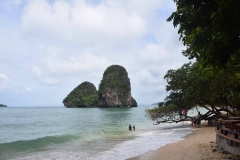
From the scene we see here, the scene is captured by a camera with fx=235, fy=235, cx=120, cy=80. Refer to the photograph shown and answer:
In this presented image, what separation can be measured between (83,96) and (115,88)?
3085 centimetres

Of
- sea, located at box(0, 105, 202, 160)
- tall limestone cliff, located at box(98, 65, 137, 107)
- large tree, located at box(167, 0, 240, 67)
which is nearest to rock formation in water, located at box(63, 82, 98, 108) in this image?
tall limestone cliff, located at box(98, 65, 137, 107)

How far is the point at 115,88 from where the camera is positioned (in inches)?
4697

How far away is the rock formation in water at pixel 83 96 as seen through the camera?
135250 millimetres

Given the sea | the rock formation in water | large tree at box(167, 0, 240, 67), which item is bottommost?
the sea

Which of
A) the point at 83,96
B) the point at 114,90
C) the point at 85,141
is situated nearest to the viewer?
the point at 85,141

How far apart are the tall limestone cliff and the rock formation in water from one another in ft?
34.2

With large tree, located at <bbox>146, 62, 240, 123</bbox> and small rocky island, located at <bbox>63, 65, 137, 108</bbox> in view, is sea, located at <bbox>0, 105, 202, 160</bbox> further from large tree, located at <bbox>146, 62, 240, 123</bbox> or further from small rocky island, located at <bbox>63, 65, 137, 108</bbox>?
small rocky island, located at <bbox>63, 65, 137, 108</bbox>

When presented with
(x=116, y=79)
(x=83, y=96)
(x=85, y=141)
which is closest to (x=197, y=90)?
(x=85, y=141)

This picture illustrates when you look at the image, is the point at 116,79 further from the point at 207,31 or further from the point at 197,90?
the point at 207,31

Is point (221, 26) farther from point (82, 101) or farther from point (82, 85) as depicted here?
point (82, 85)

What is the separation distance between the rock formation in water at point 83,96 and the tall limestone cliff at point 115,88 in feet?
34.2

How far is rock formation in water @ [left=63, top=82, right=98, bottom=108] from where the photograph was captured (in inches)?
5325

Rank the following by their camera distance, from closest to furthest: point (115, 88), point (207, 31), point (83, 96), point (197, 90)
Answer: point (207, 31) < point (197, 90) < point (115, 88) < point (83, 96)

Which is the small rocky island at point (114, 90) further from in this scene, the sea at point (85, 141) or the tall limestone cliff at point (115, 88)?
the sea at point (85, 141)
